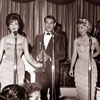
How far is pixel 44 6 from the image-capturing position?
18.1ft

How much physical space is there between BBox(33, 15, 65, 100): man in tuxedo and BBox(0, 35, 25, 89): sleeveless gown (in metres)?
0.37

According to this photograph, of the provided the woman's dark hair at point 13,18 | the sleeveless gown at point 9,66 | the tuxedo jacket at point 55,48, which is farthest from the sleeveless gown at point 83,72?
the woman's dark hair at point 13,18

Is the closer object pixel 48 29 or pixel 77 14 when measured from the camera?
pixel 48 29

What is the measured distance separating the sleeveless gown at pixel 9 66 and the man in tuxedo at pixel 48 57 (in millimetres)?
369

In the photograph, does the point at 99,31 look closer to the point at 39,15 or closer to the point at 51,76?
the point at 39,15

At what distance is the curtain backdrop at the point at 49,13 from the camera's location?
5.34m

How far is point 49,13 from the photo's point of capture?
550 centimetres

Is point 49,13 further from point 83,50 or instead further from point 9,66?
point 9,66

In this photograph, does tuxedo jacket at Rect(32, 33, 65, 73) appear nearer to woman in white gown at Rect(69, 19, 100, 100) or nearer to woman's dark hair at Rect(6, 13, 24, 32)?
woman in white gown at Rect(69, 19, 100, 100)

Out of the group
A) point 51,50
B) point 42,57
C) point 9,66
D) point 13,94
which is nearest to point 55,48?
point 51,50

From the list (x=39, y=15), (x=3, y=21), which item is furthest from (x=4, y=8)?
(x=39, y=15)

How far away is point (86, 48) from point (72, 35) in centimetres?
175

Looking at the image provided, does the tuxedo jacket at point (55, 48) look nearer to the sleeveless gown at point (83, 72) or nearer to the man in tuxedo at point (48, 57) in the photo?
the man in tuxedo at point (48, 57)

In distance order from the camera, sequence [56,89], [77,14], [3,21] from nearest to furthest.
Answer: [56,89]
[3,21]
[77,14]
